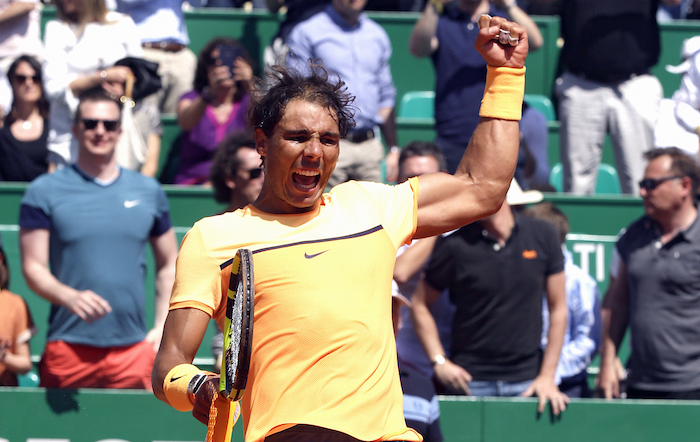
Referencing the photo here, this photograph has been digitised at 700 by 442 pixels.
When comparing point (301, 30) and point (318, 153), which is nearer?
point (318, 153)

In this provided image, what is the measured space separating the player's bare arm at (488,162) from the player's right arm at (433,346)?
2057 millimetres

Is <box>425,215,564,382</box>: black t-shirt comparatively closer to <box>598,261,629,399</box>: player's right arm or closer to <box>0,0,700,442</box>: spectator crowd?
<box>0,0,700,442</box>: spectator crowd

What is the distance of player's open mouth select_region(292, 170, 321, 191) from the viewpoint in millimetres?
2727

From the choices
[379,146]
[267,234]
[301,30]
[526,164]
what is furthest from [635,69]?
[267,234]

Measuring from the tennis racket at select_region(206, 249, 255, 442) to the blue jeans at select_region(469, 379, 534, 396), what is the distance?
8.59 feet

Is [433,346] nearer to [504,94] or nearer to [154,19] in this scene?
[504,94]

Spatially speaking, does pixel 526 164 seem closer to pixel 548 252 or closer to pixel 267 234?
pixel 548 252

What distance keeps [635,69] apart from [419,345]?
3.65 meters

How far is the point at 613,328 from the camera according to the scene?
546 centimetres

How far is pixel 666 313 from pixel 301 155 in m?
3.16

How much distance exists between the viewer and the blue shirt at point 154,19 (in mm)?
8086

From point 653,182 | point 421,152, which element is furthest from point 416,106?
point 653,182

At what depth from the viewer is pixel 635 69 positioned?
757 centimetres

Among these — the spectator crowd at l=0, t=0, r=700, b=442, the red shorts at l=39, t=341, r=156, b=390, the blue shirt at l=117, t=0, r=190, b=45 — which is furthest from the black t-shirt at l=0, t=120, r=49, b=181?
the red shorts at l=39, t=341, r=156, b=390
